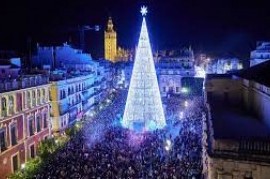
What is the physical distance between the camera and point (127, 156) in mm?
32750

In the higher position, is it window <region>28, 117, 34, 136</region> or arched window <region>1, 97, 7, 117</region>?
arched window <region>1, 97, 7, 117</region>

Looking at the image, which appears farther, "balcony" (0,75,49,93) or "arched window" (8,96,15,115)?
"arched window" (8,96,15,115)

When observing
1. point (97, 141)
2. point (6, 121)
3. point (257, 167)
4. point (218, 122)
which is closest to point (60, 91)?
point (97, 141)

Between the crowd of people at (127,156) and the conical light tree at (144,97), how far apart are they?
306 cm

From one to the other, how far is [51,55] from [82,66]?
687 cm

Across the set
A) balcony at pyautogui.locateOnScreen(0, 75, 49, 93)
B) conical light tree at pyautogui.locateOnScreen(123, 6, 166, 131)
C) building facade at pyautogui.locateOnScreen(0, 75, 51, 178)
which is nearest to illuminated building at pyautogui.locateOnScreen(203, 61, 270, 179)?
balcony at pyautogui.locateOnScreen(0, 75, 49, 93)

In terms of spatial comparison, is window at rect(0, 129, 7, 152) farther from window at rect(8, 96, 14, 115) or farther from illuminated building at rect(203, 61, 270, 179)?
illuminated building at rect(203, 61, 270, 179)

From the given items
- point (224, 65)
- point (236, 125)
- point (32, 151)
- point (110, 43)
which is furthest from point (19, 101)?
point (110, 43)

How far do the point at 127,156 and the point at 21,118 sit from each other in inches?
390

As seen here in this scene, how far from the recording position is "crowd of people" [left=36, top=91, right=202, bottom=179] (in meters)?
28.0

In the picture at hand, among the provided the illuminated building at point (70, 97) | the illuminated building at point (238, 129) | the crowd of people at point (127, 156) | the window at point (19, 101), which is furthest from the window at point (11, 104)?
the illuminated building at point (238, 129)

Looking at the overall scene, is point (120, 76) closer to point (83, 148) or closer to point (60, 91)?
point (60, 91)

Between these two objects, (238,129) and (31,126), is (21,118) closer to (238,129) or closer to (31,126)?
(31,126)

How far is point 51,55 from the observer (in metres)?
65.6
